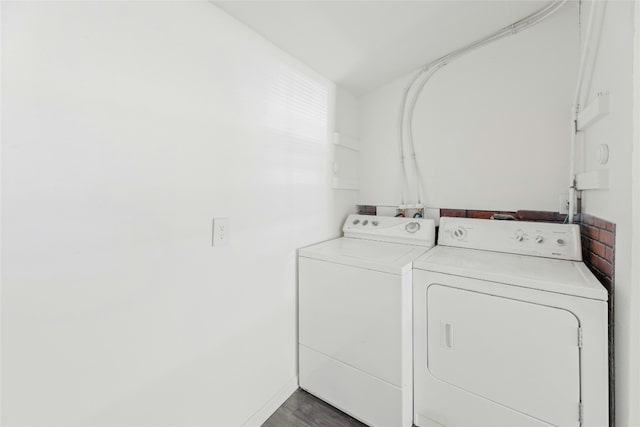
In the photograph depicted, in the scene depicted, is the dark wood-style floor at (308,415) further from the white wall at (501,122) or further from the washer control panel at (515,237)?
the white wall at (501,122)

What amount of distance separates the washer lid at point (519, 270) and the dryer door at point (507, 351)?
0.09 meters

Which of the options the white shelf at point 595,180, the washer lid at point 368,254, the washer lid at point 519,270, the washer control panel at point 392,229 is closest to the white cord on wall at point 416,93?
the washer control panel at point 392,229

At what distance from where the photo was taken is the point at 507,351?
44.3 inches

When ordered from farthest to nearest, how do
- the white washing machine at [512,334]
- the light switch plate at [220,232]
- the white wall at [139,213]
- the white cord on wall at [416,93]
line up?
the white cord on wall at [416,93] < the light switch plate at [220,232] < the white washing machine at [512,334] < the white wall at [139,213]

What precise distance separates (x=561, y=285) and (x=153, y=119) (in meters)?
1.80

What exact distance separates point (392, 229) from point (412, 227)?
0.15 metres

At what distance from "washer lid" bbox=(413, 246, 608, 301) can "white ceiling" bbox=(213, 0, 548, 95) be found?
1.40 m

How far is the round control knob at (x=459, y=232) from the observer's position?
1.70m

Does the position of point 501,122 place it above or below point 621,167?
above

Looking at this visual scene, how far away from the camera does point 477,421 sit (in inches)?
47.6

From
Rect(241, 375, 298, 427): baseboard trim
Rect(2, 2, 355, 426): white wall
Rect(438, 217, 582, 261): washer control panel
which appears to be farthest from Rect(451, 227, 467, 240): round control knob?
Rect(241, 375, 298, 427): baseboard trim

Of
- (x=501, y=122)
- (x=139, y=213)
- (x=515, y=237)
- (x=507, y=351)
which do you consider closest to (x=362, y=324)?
(x=507, y=351)

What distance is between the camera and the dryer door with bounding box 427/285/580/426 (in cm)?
101

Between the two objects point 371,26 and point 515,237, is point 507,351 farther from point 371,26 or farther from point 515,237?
point 371,26
